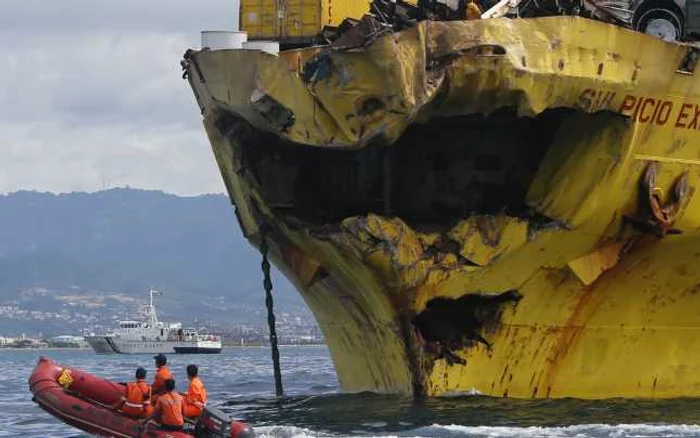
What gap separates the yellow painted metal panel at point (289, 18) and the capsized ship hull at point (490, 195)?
7.07 ft

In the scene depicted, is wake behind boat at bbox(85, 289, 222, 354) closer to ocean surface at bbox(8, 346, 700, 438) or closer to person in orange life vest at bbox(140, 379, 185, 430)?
ocean surface at bbox(8, 346, 700, 438)

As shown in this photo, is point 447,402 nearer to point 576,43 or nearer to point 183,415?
point 183,415

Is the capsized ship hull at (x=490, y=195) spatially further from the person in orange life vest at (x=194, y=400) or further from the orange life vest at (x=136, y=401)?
the orange life vest at (x=136, y=401)

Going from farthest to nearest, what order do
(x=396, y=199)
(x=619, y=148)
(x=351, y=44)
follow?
(x=396, y=199), (x=619, y=148), (x=351, y=44)

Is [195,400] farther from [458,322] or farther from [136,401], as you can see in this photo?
[458,322]

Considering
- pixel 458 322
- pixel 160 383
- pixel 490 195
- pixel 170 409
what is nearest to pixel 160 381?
pixel 160 383

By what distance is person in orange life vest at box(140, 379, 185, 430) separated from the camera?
24625 mm

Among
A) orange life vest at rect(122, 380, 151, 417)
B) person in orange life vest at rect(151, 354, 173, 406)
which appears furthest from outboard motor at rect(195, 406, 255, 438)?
orange life vest at rect(122, 380, 151, 417)

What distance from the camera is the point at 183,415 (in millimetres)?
25219

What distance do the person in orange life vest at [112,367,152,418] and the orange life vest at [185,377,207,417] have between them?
657 millimetres

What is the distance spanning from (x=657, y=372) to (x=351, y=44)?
936cm

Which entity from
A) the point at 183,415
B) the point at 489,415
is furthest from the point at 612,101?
the point at 183,415

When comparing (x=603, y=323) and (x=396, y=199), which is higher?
(x=396, y=199)

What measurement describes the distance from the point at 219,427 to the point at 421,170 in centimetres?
626
